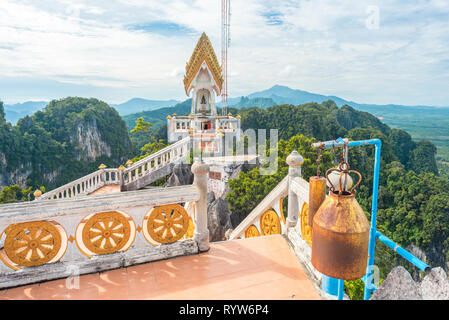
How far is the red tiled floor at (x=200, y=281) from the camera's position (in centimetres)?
333

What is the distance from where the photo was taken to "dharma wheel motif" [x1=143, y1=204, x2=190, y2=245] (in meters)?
3.97

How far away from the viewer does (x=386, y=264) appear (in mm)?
22484

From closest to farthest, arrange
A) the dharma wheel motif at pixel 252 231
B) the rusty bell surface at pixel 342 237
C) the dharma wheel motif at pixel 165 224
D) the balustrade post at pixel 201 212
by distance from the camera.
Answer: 1. the rusty bell surface at pixel 342 237
2. the dharma wheel motif at pixel 165 224
3. the balustrade post at pixel 201 212
4. the dharma wheel motif at pixel 252 231

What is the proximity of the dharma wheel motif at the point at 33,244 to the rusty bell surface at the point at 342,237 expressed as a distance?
10.4ft

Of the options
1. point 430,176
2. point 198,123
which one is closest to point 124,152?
point 198,123

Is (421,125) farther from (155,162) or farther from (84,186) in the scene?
(84,186)

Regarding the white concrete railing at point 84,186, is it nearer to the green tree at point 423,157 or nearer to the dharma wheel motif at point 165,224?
the dharma wheel motif at point 165,224

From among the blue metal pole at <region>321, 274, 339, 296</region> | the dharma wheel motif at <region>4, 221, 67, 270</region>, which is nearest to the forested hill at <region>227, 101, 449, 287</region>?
the blue metal pole at <region>321, 274, 339, 296</region>

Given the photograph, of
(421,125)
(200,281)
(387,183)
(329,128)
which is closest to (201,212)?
(200,281)

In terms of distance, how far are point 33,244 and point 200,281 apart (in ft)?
6.81

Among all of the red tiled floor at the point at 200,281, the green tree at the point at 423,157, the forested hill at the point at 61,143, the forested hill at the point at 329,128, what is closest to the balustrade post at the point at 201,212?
the red tiled floor at the point at 200,281
